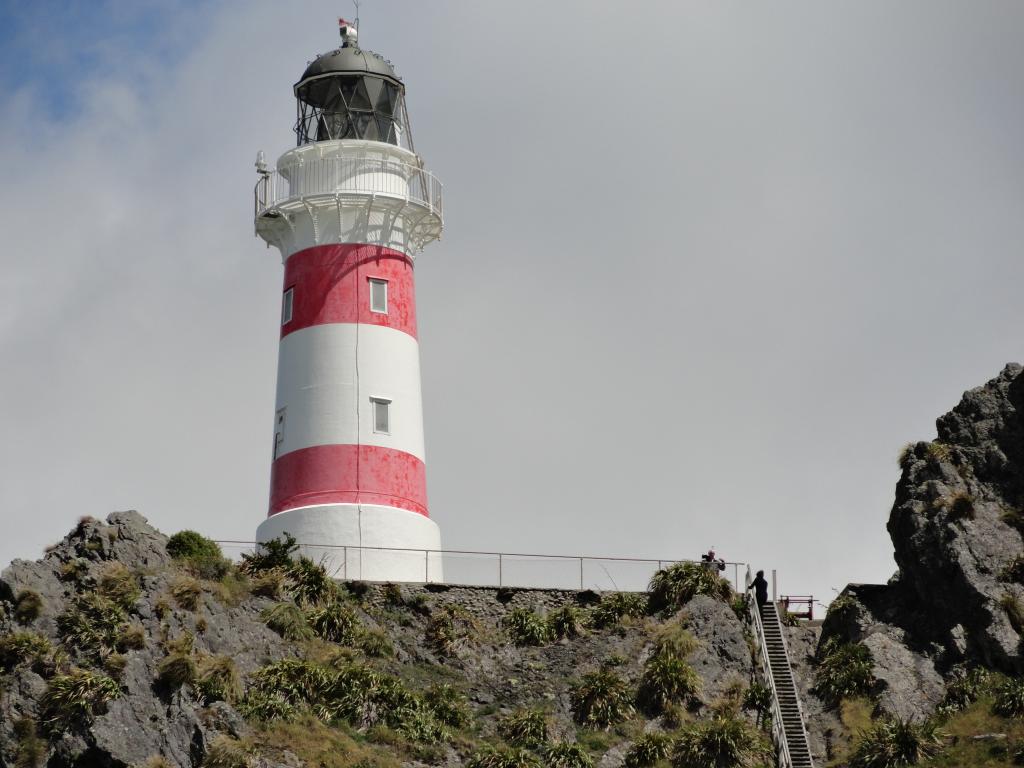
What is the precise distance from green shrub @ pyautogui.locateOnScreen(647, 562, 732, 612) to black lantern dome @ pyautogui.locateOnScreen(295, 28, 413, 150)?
16038 mm

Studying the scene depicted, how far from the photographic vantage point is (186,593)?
154 feet

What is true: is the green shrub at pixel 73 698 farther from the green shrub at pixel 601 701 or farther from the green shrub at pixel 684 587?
the green shrub at pixel 684 587

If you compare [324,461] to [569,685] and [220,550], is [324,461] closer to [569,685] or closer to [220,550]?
[220,550]

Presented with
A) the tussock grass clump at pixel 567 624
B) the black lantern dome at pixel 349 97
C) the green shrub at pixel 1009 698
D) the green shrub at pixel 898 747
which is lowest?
the green shrub at pixel 898 747

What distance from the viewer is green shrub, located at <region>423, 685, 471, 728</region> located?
47.8 metres

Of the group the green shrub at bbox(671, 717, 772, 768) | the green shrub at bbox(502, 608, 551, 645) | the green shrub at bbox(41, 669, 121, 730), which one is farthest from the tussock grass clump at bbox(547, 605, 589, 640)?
the green shrub at bbox(41, 669, 121, 730)

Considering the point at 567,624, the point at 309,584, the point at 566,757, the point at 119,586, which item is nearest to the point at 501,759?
the point at 566,757

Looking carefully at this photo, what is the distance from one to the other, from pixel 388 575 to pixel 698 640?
866 centimetres

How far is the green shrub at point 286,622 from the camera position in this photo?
4850cm

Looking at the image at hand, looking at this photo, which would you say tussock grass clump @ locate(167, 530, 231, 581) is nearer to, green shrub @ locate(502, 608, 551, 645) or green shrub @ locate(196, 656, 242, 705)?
green shrub @ locate(196, 656, 242, 705)

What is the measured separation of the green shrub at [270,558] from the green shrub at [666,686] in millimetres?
9831

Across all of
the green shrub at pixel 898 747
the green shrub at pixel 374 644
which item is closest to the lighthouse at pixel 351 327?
the green shrub at pixel 374 644

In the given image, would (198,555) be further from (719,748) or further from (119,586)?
(719,748)

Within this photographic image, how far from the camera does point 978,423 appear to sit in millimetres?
53219
